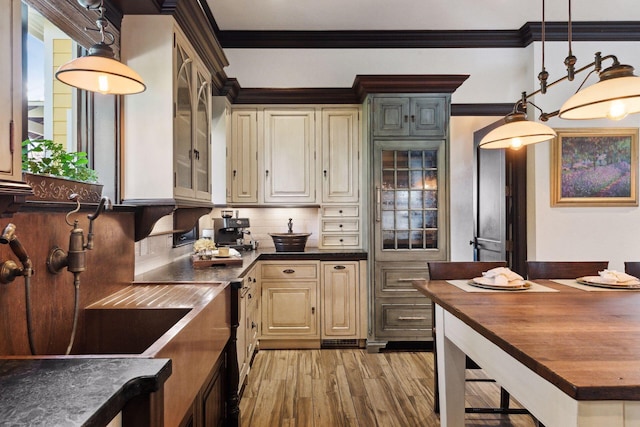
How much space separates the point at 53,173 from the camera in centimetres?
144

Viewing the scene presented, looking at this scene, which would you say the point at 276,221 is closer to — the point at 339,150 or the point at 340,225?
the point at 340,225

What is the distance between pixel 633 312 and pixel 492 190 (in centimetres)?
290

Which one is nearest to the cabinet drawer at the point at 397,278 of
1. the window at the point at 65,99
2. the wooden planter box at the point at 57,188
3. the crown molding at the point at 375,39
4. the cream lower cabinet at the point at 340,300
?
the cream lower cabinet at the point at 340,300

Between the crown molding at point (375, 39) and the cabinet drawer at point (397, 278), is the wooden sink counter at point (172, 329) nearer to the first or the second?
the cabinet drawer at point (397, 278)

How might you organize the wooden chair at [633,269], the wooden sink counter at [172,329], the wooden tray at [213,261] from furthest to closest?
the wooden tray at [213,261] → the wooden chair at [633,269] → the wooden sink counter at [172,329]

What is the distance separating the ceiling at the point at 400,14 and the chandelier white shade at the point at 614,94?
7.55ft

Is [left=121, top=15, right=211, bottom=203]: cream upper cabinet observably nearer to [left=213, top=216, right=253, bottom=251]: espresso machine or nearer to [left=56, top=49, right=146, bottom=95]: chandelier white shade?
[left=56, top=49, right=146, bottom=95]: chandelier white shade

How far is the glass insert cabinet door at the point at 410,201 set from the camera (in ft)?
12.2

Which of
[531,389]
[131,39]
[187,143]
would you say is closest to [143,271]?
[187,143]

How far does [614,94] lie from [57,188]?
84.3 inches

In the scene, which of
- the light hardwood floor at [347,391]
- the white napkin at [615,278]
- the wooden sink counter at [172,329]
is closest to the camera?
the wooden sink counter at [172,329]

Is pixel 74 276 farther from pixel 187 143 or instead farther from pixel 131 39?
pixel 131 39

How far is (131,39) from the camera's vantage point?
→ 2.12 meters

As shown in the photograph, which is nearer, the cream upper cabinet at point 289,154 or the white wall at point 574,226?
the white wall at point 574,226
